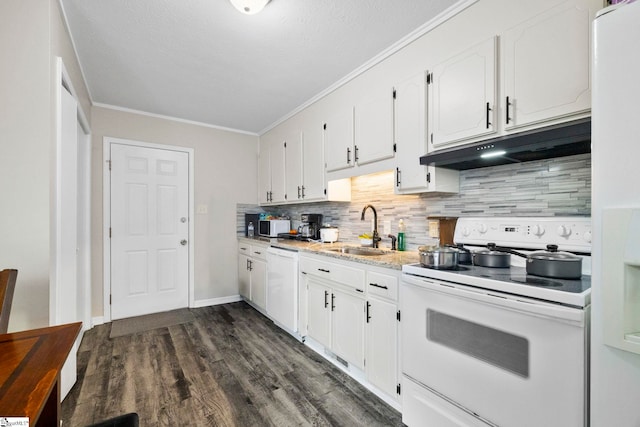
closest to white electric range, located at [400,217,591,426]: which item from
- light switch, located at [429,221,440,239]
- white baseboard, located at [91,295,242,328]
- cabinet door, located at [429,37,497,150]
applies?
light switch, located at [429,221,440,239]

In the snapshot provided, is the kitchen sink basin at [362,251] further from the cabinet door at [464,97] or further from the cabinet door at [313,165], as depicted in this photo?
the cabinet door at [464,97]

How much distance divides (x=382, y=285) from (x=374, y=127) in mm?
1237

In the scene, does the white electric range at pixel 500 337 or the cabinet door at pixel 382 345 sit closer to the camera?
the white electric range at pixel 500 337

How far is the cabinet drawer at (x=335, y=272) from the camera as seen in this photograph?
6.54ft

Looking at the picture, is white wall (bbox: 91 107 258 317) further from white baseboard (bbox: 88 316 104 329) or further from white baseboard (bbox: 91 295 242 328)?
white baseboard (bbox: 88 316 104 329)

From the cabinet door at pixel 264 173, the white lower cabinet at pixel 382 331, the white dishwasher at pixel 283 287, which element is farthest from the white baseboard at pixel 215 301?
the white lower cabinet at pixel 382 331

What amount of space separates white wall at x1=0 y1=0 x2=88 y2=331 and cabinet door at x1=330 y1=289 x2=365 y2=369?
1.75m

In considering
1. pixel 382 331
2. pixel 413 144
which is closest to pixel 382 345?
pixel 382 331

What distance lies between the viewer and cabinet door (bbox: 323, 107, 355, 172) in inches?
99.7

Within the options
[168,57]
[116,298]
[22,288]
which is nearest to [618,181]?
[22,288]

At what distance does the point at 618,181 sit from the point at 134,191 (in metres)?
4.07

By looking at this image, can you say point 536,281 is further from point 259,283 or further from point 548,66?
point 259,283

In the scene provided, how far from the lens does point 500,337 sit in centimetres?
121

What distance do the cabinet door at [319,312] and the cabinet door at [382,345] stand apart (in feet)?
1.49
